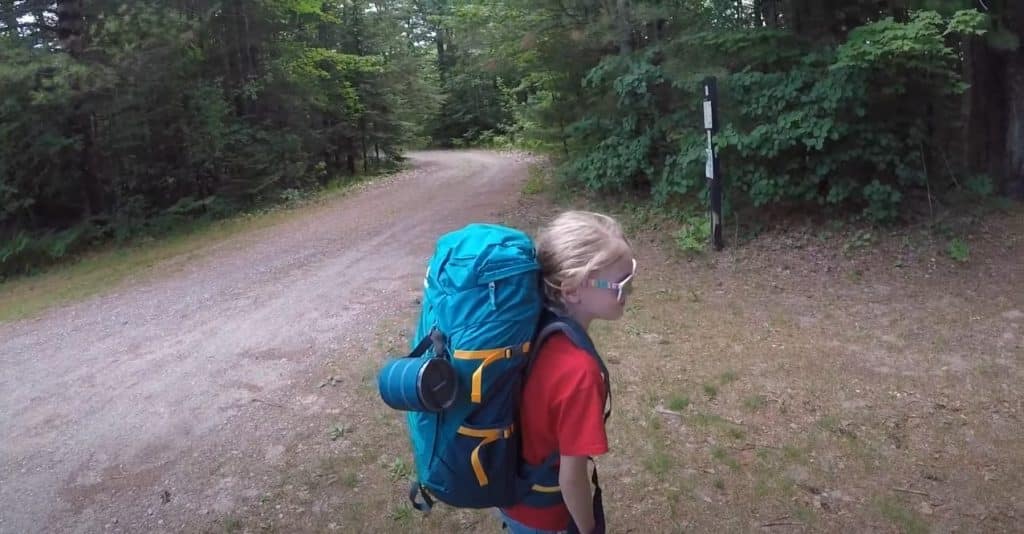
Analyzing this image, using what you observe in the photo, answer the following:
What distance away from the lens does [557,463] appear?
198 cm

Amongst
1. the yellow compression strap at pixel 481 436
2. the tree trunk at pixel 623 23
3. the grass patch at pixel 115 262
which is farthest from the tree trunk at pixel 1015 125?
the grass patch at pixel 115 262

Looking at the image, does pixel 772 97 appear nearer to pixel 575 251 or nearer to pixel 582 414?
pixel 575 251

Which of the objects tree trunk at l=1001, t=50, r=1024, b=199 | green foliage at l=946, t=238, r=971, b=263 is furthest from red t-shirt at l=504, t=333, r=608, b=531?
tree trunk at l=1001, t=50, r=1024, b=199

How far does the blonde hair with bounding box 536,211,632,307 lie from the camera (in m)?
1.86

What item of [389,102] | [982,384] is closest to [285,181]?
[389,102]

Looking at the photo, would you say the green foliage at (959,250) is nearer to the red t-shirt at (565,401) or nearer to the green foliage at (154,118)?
the red t-shirt at (565,401)

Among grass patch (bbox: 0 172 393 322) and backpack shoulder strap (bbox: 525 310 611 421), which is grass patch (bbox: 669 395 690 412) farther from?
grass patch (bbox: 0 172 393 322)

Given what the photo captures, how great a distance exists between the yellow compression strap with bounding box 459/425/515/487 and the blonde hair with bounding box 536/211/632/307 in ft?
1.13

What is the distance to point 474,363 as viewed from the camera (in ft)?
5.78

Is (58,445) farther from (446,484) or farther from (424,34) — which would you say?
(424,34)

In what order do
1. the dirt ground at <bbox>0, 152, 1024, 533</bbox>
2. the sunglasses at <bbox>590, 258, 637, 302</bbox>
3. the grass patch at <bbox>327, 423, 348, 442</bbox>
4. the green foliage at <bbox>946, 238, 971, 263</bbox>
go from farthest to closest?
1. the green foliage at <bbox>946, 238, 971, 263</bbox>
2. the grass patch at <bbox>327, 423, 348, 442</bbox>
3. the dirt ground at <bbox>0, 152, 1024, 533</bbox>
4. the sunglasses at <bbox>590, 258, 637, 302</bbox>

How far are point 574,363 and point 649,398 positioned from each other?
345 centimetres

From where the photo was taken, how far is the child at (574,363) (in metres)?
1.78

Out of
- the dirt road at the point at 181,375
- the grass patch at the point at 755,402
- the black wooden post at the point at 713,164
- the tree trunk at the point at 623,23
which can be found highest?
the tree trunk at the point at 623,23
